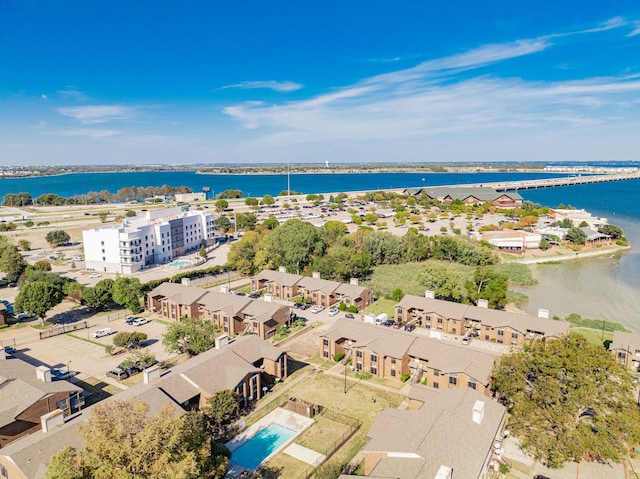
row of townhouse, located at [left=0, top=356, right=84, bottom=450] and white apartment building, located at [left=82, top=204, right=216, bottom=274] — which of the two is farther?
white apartment building, located at [left=82, top=204, right=216, bottom=274]

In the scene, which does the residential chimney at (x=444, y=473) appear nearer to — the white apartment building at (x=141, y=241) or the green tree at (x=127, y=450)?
the green tree at (x=127, y=450)

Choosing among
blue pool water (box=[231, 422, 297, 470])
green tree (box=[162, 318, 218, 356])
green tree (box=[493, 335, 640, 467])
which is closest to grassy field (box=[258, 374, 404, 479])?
blue pool water (box=[231, 422, 297, 470])

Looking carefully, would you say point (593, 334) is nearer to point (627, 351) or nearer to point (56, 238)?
point (627, 351)

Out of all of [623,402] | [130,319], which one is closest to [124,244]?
[130,319]

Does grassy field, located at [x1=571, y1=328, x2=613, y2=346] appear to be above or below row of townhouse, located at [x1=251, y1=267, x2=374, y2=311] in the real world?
below

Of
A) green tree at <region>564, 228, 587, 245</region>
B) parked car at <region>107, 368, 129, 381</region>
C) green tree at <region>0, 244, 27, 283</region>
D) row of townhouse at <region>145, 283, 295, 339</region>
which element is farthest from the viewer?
green tree at <region>564, 228, 587, 245</region>

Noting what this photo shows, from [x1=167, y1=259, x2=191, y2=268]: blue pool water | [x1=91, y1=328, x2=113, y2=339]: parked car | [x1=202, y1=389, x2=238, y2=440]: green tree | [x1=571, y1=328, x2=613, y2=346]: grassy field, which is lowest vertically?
[x1=571, y1=328, x2=613, y2=346]: grassy field

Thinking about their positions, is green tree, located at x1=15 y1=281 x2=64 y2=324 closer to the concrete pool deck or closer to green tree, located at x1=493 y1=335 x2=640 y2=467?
the concrete pool deck

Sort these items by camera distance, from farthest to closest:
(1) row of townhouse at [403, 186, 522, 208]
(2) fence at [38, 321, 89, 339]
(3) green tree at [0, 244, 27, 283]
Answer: (1) row of townhouse at [403, 186, 522, 208] → (3) green tree at [0, 244, 27, 283] → (2) fence at [38, 321, 89, 339]
